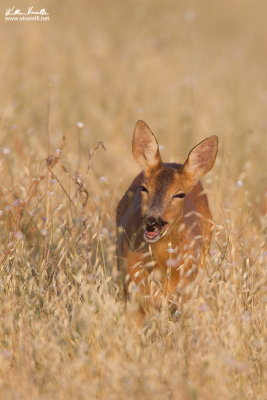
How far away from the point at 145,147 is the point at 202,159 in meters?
0.52

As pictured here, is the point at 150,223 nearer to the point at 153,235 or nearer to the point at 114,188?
the point at 153,235

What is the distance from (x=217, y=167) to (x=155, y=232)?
131 inches

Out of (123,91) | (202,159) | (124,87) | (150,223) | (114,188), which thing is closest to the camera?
(150,223)

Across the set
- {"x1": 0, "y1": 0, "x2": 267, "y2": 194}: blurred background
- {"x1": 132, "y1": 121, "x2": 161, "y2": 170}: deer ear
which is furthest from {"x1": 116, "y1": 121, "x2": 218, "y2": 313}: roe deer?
{"x1": 0, "y1": 0, "x2": 267, "y2": 194}: blurred background

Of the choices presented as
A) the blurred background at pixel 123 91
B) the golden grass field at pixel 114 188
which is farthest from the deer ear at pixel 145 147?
the blurred background at pixel 123 91

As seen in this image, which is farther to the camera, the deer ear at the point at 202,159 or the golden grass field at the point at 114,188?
the deer ear at the point at 202,159

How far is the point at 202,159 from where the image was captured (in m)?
5.29

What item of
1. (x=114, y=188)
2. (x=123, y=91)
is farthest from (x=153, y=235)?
(x=123, y=91)

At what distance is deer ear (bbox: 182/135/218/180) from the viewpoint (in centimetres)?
523

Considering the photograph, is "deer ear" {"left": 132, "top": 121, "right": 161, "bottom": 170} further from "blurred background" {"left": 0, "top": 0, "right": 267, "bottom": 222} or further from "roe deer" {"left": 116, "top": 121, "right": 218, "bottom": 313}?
"blurred background" {"left": 0, "top": 0, "right": 267, "bottom": 222}

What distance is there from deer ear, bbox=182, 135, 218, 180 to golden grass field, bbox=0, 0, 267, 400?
0.51 meters

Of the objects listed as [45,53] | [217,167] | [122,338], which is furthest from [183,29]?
[122,338]

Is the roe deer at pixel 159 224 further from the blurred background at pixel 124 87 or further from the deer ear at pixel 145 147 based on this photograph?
the blurred background at pixel 124 87

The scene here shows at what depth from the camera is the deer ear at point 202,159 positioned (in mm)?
5227
